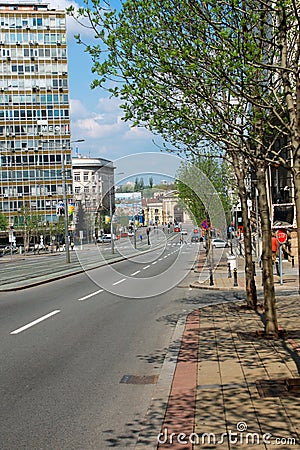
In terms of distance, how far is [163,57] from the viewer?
10188 mm

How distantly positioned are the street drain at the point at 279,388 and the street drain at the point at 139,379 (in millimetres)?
1784

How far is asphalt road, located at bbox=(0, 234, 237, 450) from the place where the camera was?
6.75m

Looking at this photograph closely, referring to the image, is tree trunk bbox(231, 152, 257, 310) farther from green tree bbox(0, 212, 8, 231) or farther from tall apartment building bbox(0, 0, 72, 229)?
tall apartment building bbox(0, 0, 72, 229)

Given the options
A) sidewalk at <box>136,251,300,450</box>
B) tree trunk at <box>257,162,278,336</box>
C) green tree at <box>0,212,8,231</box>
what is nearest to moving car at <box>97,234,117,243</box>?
sidewalk at <box>136,251,300,450</box>

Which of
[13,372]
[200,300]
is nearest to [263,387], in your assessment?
[13,372]

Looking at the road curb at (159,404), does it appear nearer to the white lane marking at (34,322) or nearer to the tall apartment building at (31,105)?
the white lane marking at (34,322)

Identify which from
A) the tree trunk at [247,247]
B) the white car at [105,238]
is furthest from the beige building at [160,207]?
the tree trunk at [247,247]

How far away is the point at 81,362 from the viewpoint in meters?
10.5

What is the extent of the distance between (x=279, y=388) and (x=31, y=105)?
A: 90.5 m

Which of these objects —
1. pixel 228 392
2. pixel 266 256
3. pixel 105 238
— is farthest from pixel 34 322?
pixel 105 238

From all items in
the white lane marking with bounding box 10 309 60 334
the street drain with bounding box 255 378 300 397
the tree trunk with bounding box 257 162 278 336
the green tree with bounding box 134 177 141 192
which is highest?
the green tree with bounding box 134 177 141 192

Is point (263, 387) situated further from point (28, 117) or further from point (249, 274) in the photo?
point (28, 117)

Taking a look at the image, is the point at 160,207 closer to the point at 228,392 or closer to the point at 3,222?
the point at 228,392

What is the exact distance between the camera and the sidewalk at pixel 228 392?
19.7 ft
